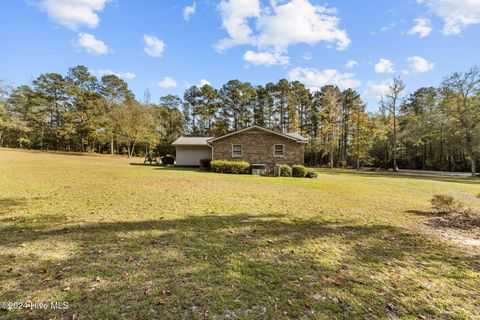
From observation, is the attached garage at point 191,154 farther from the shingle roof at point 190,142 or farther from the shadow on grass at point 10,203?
the shadow on grass at point 10,203

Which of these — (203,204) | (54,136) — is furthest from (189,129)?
(203,204)

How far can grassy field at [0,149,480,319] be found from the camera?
8.59 ft

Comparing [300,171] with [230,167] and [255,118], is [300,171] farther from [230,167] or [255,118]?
[255,118]

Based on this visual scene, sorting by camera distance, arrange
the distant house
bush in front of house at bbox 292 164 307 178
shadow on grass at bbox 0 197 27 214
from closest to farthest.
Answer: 1. shadow on grass at bbox 0 197 27 214
2. bush in front of house at bbox 292 164 307 178
3. the distant house

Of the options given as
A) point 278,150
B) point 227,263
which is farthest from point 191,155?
point 227,263

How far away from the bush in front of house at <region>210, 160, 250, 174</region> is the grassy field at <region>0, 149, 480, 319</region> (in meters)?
11.7

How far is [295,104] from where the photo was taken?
42.8 metres

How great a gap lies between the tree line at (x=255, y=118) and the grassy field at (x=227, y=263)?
3074cm

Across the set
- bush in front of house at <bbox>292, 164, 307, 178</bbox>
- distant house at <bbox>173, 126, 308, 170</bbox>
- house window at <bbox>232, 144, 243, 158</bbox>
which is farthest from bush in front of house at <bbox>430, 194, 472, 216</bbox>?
house window at <bbox>232, 144, 243, 158</bbox>

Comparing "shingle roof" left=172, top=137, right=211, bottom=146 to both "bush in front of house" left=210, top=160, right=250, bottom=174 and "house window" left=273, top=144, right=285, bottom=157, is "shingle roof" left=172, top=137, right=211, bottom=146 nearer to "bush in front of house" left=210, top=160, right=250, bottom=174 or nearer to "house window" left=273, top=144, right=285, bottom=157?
"bush in front of house" left=210, top=160, right=250, bottom=174

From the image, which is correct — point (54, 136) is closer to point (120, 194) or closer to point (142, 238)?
point (120, 194)

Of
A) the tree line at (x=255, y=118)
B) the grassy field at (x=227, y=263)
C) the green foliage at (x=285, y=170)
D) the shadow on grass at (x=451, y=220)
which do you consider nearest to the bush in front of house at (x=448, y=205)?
the shadow on grass at (x=451, y=220)

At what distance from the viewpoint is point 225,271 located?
3348 mm

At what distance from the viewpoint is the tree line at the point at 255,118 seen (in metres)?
32.4
